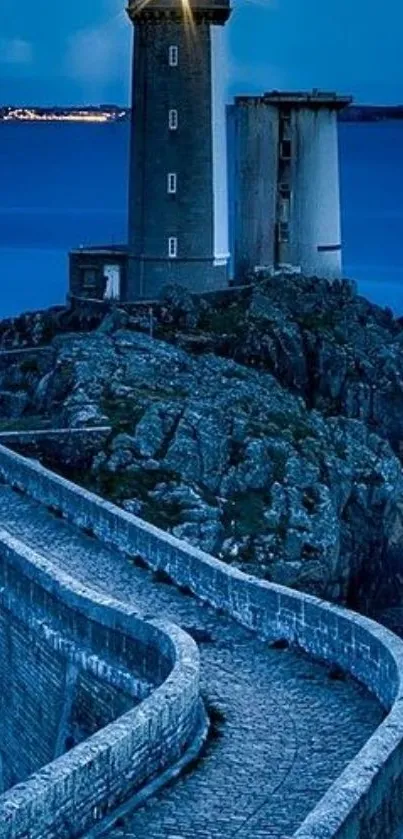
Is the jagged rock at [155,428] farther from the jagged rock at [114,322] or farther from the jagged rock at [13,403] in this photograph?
the jagged rock at [114,322]

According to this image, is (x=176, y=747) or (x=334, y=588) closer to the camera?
(x=176, y=747)

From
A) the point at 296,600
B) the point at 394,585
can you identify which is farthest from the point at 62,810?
the point at 394,585

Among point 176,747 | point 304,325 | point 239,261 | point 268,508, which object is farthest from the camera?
point 239,261

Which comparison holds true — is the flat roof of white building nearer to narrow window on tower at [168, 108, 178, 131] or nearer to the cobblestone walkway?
narrow window on tower at [168, 108, 178, 131]

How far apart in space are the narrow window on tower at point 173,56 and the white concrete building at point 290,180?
537 centimetres

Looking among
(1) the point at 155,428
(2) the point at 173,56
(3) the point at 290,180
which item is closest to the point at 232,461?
(1) the point at 155,428

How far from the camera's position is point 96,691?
49.1ft

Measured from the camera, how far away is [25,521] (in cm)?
2147

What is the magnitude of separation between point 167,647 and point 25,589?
3.43m

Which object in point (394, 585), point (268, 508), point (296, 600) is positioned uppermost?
point (296, 600)

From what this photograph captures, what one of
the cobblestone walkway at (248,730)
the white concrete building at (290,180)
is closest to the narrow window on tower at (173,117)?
the white concrete building at (290,180)

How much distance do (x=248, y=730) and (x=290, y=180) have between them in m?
36.8

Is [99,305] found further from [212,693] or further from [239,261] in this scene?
[212,693]

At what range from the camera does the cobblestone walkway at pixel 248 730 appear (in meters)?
11.8
